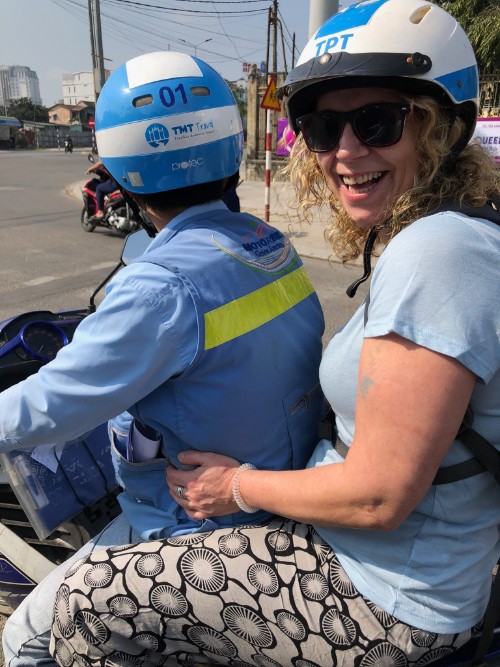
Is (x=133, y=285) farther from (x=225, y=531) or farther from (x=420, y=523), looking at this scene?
(x=420, y=523)

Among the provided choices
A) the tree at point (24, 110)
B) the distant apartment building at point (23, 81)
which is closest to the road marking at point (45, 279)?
the tree at point (24, 110)

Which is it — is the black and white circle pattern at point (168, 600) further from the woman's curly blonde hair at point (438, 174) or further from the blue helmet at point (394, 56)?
the blue helmet at point (394, 56)

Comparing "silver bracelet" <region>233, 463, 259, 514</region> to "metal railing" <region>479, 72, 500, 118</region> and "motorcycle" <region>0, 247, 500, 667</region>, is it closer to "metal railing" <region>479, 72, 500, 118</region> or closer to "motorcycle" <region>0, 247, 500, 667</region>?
"motorcycle" <region>0, 247, 500, 667</region>

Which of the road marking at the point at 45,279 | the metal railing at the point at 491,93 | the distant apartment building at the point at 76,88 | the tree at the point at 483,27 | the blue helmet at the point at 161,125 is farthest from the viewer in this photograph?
the distant apartment building at the point at 76,88

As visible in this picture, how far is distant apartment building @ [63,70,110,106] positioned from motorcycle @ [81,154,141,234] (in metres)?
113

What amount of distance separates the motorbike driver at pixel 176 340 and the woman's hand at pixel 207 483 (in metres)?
0.03

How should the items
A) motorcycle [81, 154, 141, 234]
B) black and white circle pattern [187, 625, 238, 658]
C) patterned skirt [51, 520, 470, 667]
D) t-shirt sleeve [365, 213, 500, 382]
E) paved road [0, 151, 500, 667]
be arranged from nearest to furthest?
t-shirt sleeve [365, 213, 500, 382] < patterned skirt [51, 520, 470, 667] < black and white circle pattern [187, 625, 238, 658] < paved road [0, 151, 500, 667] < motorcycle [81, 154, 141, 234]

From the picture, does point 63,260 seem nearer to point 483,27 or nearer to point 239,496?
point 239,496

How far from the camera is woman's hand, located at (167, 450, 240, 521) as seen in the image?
135 centimetres

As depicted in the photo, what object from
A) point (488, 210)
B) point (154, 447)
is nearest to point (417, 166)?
point (488, 210)

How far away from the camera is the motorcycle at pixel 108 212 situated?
9773mm

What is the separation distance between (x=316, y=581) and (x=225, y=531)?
0.24m

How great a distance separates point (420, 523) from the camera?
1.17 meters

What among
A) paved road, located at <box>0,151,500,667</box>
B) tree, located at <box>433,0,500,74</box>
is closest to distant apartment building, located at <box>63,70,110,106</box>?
tree, located at <box>433,0,500,74</box>
